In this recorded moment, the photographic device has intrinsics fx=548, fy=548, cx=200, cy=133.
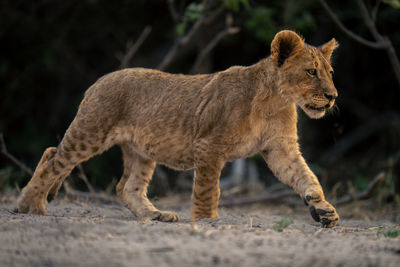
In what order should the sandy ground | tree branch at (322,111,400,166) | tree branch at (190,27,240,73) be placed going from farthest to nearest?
tree branch at (322,111,400,166) → tree branch at (190,27,240,73) → the sandy ground

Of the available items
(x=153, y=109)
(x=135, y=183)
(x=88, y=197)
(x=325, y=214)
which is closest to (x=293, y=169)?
(x=325, y=214)

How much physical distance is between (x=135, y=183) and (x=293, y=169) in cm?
192

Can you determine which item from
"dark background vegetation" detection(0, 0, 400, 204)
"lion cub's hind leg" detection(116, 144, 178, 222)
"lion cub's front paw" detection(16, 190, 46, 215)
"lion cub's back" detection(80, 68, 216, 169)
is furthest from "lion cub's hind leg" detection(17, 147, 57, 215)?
"dark background vegetation" detection(0, 0, 400, 204)

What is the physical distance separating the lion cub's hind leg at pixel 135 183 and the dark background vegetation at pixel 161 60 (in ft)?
8.28

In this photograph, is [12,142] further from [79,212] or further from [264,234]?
[264,234]

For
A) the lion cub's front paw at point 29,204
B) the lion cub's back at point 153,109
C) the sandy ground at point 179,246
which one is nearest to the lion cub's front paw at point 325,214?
the sandy ground at point 179,246

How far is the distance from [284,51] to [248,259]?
263cm

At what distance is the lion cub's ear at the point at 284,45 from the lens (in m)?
4.98

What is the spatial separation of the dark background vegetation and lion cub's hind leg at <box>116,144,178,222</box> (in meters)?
2.52

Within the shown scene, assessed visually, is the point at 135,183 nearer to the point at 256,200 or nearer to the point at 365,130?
the point at 256,200

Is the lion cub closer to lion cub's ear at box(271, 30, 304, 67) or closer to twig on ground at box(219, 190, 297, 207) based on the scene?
lion cub's ear at box(271, 30, 304, 67)

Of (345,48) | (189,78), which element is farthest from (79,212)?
(345,48)

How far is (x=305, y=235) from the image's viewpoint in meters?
3.90

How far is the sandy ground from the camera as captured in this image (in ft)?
9.84
